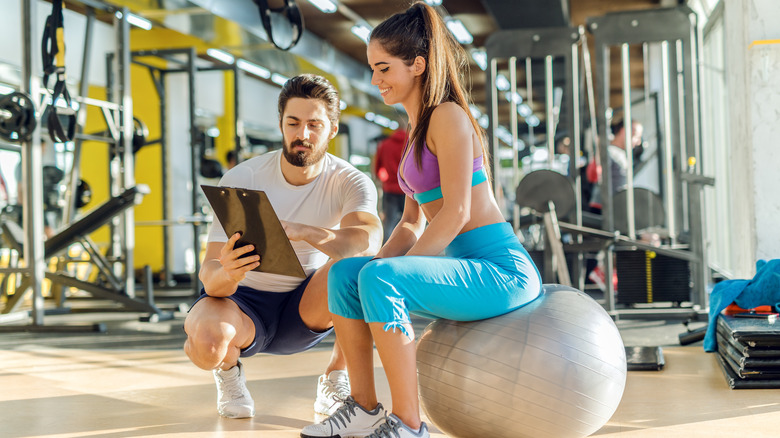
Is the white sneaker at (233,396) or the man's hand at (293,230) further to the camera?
the white sneaker at (233,396)

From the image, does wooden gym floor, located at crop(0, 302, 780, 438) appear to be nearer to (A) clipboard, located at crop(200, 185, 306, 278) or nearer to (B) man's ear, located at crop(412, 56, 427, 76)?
(A) clipboard, located at crop(200, 185, 306, 278)

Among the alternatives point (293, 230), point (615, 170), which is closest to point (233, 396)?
point (293, 230)

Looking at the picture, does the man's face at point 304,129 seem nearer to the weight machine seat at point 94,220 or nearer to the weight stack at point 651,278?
the weight machine seat at point 94,220

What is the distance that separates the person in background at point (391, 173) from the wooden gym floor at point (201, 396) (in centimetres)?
257

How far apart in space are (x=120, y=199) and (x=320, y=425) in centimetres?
383

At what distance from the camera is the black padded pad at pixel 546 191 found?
464 centimetres

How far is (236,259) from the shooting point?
191cm

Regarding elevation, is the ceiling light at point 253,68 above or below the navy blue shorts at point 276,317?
above

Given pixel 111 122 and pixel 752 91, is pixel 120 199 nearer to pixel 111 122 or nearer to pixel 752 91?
pixel 111 122

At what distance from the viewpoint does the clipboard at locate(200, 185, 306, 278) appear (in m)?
1.80

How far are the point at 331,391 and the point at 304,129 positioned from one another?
781 millimetres

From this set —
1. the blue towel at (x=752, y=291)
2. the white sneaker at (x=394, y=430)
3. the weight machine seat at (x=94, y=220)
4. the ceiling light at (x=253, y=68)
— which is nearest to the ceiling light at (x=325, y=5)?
the ceiling light at (x=253, y=68)

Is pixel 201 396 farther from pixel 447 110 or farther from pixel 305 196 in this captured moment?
pixel 447 110

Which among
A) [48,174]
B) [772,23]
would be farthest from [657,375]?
[48,174]
